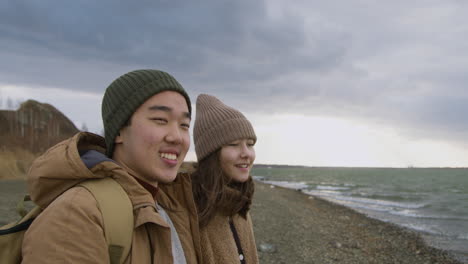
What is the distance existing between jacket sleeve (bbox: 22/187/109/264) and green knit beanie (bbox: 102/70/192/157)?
0.58 metres

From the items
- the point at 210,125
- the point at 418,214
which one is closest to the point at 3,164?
the point at 210,125

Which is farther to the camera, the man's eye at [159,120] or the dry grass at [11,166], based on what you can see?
the dry grass at [11,166]

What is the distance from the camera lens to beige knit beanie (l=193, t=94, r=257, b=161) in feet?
10.5

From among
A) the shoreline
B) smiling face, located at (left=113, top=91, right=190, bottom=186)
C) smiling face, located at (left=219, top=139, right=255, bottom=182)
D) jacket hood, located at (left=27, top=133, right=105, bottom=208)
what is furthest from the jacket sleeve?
the shoreline

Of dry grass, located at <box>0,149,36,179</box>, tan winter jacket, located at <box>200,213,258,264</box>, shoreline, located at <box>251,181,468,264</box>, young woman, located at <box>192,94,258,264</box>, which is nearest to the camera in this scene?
tan winter jacket, located at <box>200,213,258,264</box>

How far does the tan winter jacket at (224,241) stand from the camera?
2708mm

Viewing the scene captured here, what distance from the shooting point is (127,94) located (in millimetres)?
1953

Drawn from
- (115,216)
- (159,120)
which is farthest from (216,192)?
(115,216)

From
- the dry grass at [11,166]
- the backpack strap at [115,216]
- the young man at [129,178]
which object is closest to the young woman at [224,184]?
the young man at [129,178]

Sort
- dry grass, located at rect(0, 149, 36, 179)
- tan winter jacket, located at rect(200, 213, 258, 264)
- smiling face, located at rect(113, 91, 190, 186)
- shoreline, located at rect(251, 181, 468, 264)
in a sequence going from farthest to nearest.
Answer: dry grass, located at rect(0, 149, 36, 179) → shoreline, located at rect(251, 181, 468, 264) → tan winter jacket, located at rect(200, 213, 258, 264) → smiling face, located at rect(113, 91, 190, 186)

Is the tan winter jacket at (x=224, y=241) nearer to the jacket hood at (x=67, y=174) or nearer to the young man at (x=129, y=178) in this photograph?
the young man at (x=129, y=178)

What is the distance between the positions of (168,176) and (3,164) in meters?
25.8

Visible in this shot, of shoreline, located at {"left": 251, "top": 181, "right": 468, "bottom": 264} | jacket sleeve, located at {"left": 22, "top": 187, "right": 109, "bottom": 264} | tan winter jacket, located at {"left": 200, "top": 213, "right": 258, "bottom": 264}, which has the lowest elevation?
shoreline, located at {"left": 251, "top": 181, "right": 468, "bottom": 264}

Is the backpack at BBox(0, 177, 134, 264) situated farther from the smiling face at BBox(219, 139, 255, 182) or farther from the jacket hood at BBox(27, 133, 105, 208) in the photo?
the smiling face at BBox(219, 139, 255, 182)
